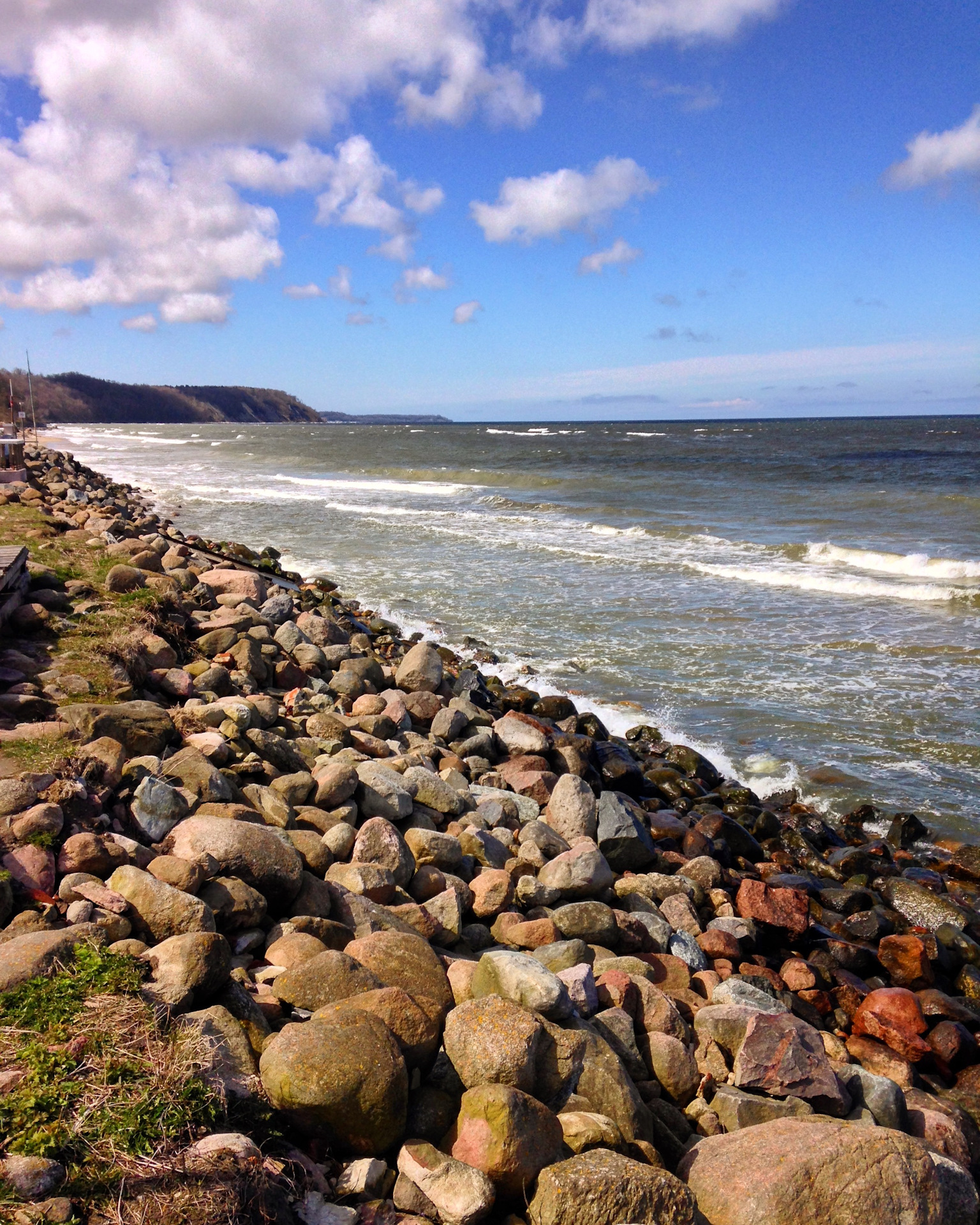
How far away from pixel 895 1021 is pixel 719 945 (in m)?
1.11

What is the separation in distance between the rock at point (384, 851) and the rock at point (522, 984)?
1.08 metres

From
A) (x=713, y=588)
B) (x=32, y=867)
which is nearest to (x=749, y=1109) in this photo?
(x=32, y=867)

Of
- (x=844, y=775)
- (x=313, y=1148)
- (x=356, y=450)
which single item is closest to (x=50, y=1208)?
(x=313, y=1148)

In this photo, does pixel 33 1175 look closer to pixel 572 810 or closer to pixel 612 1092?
pixel 612 1092

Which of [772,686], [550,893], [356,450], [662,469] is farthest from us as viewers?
[356,450]

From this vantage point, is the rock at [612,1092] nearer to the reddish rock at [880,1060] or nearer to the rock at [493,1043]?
the rock at [493,1043]

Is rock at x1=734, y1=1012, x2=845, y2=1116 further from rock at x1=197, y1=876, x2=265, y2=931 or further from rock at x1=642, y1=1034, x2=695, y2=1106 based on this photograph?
rock at x1=197, y1=876, x2=265, y2=931

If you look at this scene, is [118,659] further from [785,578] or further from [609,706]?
[785,578]

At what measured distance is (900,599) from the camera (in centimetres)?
1625

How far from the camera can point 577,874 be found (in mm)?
5332

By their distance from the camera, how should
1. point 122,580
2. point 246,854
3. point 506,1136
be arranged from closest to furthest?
1. point 506,1136
2. point 246,854
3. point 122,580

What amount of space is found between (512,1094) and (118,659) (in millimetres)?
5124

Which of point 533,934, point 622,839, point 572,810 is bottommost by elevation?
point 622,839

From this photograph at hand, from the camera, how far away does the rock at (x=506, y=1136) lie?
2.82 m
